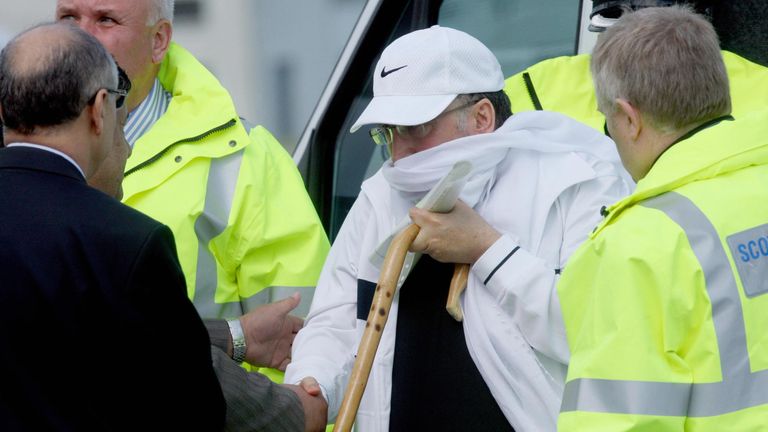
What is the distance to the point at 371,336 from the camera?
2.66 metres

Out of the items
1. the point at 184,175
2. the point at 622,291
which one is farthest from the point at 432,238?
the point at 184,175

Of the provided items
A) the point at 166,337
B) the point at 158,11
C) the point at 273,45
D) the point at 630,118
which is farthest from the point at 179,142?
the point at 273,45

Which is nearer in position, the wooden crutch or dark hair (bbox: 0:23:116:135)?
dark hair (bbox: 0:23:116:135)

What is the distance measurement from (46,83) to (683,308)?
3.57 feet

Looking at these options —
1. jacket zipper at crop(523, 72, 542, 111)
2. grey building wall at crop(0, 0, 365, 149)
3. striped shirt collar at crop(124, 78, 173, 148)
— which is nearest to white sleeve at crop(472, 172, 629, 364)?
jacket zipper at crop(523, 72, 542, 111)

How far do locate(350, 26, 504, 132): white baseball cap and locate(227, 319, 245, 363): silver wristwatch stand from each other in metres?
0.61

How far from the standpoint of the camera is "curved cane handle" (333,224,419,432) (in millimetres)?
2652

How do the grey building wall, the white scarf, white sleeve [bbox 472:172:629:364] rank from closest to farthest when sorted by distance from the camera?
white sleeve [bbox 472:172:629:364] → the white scarf → the grey building wall

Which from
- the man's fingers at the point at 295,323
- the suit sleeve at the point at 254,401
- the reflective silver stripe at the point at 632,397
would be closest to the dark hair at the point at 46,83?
the suit sleeve at the point at 254,401

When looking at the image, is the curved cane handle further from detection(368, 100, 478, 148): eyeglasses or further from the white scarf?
detection(368, 100, 478, 148): eyeglasses

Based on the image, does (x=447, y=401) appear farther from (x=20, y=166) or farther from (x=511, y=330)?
(x=20, y=166)

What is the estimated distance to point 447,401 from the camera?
2.68 m

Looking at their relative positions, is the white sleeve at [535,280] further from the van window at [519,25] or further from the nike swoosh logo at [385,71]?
the van window at [519,25]

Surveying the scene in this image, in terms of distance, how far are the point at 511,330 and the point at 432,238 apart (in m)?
0.24
